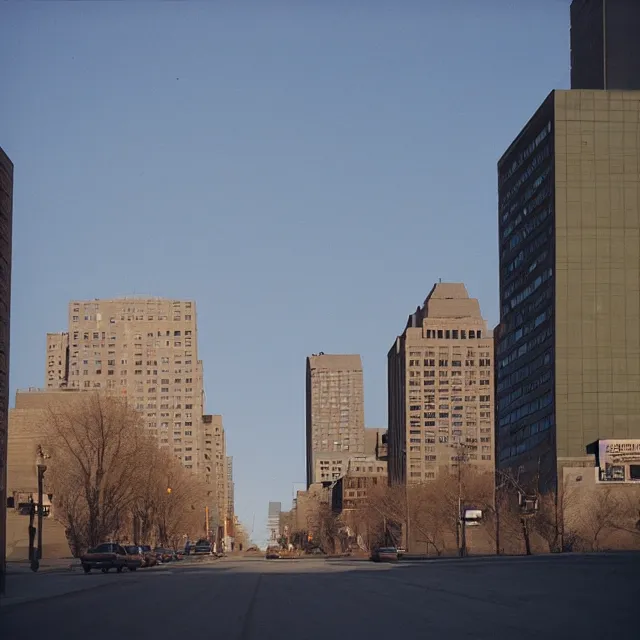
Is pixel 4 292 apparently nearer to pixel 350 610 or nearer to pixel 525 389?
pixel 350 610

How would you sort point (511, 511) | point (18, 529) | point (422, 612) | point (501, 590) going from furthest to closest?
point (511, 511) < point (18, 529) < point (501, 590) < point (422, 612)

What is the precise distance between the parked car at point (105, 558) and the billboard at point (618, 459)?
2784 inches

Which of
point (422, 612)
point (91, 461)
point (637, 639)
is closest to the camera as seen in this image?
point (637, 639)

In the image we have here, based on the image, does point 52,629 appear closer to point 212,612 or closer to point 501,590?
point 212,612

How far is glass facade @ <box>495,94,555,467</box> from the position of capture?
13938 centimetres

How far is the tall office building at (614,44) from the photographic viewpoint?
146m

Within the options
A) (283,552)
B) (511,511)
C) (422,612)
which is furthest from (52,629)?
(283,552)

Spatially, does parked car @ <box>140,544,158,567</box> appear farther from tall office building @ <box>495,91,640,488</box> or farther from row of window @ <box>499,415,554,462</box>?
row of window @ <box>499,415,554,462</box>

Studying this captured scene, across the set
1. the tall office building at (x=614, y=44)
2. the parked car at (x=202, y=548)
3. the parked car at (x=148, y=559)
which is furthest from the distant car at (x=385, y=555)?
the tall office building at (x=614, y=44)

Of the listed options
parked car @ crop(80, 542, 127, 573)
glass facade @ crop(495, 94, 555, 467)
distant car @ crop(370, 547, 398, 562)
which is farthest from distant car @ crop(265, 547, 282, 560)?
parked car @ crop(80, 542, 127, 573)

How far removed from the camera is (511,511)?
123500mm

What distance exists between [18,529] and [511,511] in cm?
5043

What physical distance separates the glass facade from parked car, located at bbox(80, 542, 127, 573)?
2989 inches

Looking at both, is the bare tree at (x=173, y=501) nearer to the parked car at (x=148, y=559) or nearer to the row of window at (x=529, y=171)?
the parked car at (x=148, y=559)
